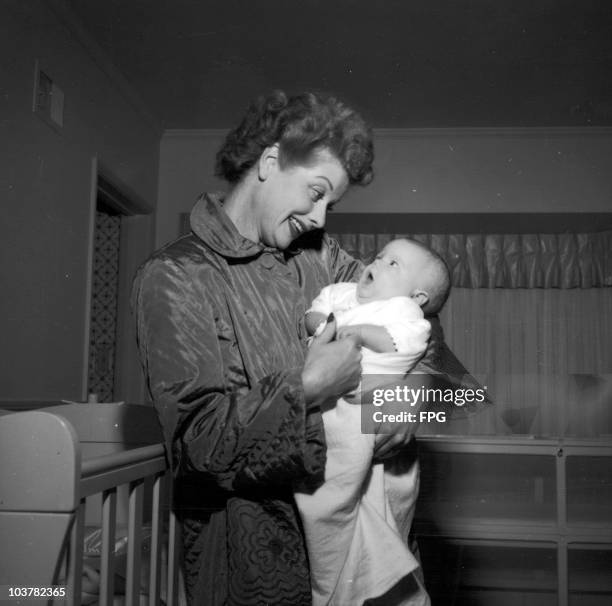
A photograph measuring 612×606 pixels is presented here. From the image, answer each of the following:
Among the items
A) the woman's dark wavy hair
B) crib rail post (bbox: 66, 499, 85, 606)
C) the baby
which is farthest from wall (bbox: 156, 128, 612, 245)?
crib rail post (bbox: 66, 499, 85, 606)

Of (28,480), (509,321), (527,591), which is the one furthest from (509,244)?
(28,480)

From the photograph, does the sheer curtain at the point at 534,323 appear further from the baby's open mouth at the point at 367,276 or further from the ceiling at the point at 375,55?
the baby's open mouth at the point at 367,276

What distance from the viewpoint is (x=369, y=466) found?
84 centimetres

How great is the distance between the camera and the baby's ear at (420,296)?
2.93ft

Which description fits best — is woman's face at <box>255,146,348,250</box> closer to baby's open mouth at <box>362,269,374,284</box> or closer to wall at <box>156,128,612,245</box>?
baby's open mouth at <box>362,269,374,284</box>

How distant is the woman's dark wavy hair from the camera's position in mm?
856

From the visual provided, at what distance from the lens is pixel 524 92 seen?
1930 mm

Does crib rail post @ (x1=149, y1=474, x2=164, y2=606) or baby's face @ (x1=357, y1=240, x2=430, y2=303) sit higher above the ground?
baby's face @ (x1=357, y1=240, x2=430, y2=303)

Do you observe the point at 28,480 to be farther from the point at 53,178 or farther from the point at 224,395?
the point at 53,178

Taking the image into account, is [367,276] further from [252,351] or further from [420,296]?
[252,351]

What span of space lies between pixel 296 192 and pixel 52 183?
119 cm

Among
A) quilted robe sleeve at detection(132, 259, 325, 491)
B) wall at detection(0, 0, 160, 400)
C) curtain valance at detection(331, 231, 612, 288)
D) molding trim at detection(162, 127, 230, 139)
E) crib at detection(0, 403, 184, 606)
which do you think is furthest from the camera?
curtain valance at detection(331, 231, 612, 288)

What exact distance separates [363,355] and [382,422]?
3.1 inches

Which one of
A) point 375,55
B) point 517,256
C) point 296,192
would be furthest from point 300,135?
point 517,256
